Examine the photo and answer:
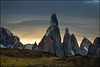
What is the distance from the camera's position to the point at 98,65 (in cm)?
8306

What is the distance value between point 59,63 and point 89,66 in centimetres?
1638

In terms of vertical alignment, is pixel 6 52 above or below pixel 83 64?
above

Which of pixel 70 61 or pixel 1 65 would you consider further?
pixel 70 61

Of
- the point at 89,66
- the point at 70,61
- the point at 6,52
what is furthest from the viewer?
the point at 6,52

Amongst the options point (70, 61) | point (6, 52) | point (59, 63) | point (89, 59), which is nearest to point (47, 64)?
point (59, 63)

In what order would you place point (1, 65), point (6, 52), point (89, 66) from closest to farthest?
point (1, 65)
point (89, 66)
point (6, 52)

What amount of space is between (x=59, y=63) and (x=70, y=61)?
720cm

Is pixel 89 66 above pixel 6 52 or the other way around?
the other way around

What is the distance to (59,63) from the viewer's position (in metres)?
86.4

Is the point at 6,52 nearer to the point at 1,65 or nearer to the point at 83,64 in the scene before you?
the point at 1,65

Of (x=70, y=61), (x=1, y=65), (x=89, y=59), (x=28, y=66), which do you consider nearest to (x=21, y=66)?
(x=28, y=66)

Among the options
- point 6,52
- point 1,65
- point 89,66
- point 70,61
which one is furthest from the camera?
point 6,52

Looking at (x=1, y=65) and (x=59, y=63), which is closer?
(x=1, y=65)

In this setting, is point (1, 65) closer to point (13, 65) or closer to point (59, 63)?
point (13, 65)
